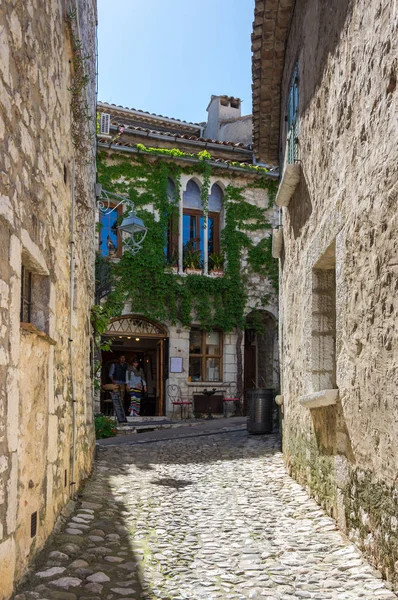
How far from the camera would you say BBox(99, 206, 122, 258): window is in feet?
44.1

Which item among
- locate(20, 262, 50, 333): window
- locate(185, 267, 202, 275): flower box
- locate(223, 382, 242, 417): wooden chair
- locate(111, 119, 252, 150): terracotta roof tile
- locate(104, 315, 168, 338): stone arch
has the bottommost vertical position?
locate(223, 382, 242, 417): wooden chair

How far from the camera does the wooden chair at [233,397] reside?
45.6ft

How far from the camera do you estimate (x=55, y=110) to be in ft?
13.8

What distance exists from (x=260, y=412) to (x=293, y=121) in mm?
4644

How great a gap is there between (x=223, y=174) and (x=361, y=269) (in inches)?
458

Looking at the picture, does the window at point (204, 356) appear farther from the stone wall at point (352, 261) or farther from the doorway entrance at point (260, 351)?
the stone wall at point (352, 261)

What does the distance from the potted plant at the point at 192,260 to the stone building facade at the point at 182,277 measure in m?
0.10

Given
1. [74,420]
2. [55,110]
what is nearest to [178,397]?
[74,420]

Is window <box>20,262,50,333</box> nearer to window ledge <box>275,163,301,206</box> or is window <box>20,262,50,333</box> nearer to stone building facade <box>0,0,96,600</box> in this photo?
stone building facade <box>0,0,96,600</box>

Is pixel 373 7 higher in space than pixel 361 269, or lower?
higher

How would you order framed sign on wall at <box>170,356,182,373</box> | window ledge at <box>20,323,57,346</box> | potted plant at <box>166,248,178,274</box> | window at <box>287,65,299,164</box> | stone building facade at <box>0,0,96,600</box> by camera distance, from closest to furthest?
stone building facade at <box>0,0,96,600</box>, window ledge at <box>20,323,57,346</box>, window at <box>287,65,299,164</box>, framed sign on wall at <box>170,356,182,373</box>, potted plant at <box>166,248,178,274</box>

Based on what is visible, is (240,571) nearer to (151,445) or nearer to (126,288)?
(151,445)

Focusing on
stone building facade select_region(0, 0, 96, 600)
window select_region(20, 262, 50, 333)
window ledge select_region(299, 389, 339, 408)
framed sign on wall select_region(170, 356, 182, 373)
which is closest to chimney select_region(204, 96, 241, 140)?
Answer: framed sign on wall select_region(170, 356, 182, 373)

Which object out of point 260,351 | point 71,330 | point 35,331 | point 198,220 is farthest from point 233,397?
point 35,331
